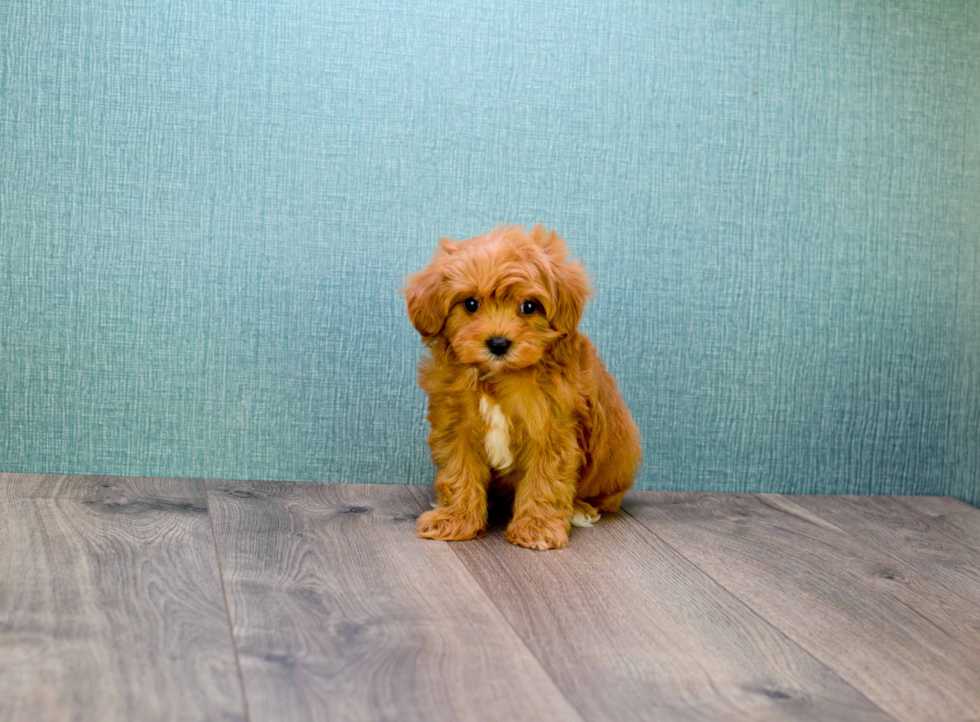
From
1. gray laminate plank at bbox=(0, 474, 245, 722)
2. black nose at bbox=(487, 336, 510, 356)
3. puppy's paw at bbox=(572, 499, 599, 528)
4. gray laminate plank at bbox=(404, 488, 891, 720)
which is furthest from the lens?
puppy's paw at bbox=(572, 499, 599, 528)

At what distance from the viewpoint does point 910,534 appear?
242 cm

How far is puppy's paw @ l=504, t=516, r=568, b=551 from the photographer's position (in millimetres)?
2055

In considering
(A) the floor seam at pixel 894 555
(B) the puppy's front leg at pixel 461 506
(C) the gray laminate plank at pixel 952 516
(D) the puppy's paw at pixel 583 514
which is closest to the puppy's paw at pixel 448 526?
(B) the puppy's front leg at pixel 461 506

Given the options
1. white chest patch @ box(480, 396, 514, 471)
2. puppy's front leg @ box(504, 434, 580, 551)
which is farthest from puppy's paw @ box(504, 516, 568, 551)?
white chest patch @ box(480, 396, 514, 471)

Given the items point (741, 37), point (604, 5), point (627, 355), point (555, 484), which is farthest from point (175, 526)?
point (741, 37)

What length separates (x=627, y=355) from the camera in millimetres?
2654

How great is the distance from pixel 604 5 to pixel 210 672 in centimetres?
205

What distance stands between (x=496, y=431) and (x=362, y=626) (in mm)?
645

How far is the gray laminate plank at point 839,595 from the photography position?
1484mm

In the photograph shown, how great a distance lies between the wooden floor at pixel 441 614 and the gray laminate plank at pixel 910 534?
0.5 inches

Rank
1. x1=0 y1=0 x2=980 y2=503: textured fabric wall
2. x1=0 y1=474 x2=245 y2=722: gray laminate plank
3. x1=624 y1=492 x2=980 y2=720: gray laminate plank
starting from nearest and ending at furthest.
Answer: x1=0 y1=474 x2=245 y2=722: gray laminate plank → x1=624 y1=492 x2=980 y2=720: gray laminate plank → x1=0 y1=0 x2=980 y2=503: textured fabric wall

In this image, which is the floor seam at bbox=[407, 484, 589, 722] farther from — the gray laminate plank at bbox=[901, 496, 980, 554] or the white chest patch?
the gray laminate plank at bbox=[901, 496, 980, 554]

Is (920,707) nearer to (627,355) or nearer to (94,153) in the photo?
(627,355)

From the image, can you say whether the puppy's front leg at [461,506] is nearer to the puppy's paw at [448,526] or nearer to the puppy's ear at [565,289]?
the puppy's paw at [448,526]
